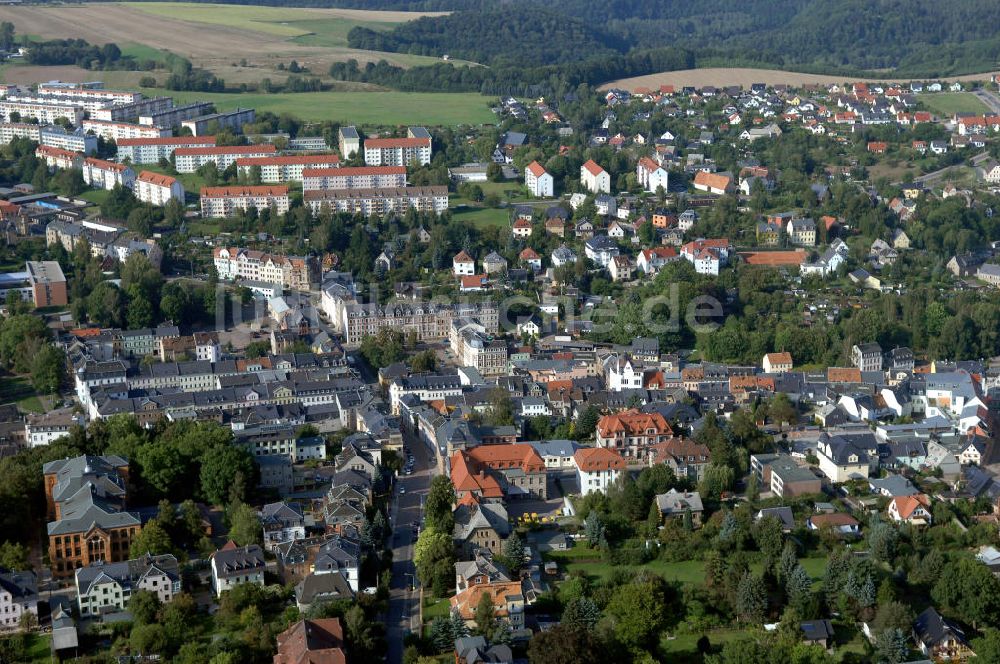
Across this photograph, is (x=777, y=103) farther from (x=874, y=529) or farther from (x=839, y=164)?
(x=874, y=529)

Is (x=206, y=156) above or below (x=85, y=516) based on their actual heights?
above

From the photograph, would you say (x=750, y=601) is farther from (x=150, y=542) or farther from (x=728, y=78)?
(x=728, y=78)

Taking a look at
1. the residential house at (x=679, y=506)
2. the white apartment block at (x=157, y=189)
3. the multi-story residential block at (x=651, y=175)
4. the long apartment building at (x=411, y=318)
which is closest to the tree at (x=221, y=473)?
the residential house at (x=679, y=506)

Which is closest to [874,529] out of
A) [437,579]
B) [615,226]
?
[437,579]

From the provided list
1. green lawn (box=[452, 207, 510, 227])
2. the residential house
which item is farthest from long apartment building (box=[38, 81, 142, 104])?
the residential house

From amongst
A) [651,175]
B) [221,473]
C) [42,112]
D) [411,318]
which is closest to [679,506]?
[221,473]
